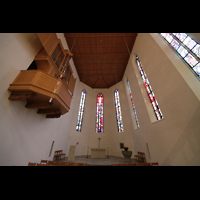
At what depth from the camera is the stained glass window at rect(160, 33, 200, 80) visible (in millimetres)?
3137

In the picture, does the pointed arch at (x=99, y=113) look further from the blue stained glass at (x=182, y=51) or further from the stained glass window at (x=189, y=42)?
the stained glass window at (x=189, y=42)

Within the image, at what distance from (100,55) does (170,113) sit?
7275mm

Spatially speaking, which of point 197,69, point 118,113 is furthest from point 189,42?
point 118,113

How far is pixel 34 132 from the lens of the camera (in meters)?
3.97

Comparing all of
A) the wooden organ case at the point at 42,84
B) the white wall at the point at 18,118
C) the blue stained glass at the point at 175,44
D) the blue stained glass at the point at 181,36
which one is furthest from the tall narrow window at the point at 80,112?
the blue stained glass at the point at 181,36

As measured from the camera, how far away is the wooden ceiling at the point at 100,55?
23.5ft

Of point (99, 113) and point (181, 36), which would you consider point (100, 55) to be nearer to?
point (181, 36)

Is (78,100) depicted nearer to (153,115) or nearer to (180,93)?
(153,115)

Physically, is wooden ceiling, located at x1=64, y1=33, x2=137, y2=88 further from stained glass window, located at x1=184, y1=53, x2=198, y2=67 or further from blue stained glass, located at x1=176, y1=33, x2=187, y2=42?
stained glass window, located at x1=184, y1=53, x2=198, y2=67

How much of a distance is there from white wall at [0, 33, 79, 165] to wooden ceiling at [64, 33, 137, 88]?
13.4 feet

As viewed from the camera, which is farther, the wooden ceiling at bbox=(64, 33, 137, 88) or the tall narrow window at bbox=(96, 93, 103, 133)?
the tall narrow window at bbox=(96, 93, 103, 133)

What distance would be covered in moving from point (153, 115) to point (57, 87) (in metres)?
5.25

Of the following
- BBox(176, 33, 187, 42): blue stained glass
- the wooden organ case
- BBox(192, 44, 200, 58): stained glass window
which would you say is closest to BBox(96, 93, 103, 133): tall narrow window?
the wooden organ case

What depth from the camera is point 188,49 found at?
132 inches
